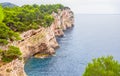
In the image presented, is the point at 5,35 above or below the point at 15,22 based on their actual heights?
below

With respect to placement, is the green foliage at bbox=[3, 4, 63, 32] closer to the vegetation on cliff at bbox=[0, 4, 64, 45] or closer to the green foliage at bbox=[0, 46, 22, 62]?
the vegetation on cliff at bbox=[0, 4, 64, 45]

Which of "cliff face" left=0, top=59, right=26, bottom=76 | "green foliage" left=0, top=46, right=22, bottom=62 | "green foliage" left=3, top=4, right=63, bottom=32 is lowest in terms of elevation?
"cliff face" left=0, top=59, right=26, bottom=76

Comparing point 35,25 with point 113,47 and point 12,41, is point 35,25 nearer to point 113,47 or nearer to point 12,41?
point 12,41

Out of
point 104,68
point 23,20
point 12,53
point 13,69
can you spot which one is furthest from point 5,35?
point 104,68

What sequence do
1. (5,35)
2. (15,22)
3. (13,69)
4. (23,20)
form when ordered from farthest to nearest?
(23,20)
(15,22)
(5,35)
(13,69)

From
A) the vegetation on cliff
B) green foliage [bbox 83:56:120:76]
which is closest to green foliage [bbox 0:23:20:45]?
the vegetation on cliff

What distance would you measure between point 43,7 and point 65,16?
35.9 meters

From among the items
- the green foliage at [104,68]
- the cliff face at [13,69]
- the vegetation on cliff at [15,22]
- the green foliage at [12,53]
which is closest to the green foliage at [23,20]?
the vegetation on cliff at [15,22]

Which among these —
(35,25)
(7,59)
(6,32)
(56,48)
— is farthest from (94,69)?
(56,48)

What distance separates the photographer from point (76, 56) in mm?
101312

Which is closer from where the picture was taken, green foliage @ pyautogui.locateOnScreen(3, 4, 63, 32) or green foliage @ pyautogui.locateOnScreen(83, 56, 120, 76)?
green foliage @ pyautogui.locateOnScreen(83, 56, 120, 76)

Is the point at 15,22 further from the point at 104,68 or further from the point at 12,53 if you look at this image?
the point at 104,68

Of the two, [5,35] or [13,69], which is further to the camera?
[5,35]

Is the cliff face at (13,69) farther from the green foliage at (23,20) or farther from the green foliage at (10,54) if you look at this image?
the green foliage at (23,20)
